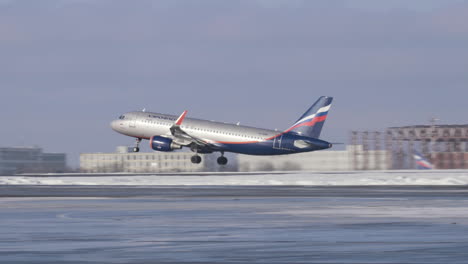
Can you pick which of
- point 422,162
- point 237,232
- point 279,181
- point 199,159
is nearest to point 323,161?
point 422,162

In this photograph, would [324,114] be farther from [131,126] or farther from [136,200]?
[136,200]

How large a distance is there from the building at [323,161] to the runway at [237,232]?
67.9 metres

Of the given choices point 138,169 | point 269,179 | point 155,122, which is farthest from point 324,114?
point 138,169

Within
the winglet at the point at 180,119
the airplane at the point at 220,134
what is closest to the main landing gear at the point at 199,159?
the airplane at the point at 220,134

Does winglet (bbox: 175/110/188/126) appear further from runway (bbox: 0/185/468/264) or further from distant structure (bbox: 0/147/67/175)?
runway (bbox: 0/185/468/264)

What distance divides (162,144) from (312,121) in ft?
53.1

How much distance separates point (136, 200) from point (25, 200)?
5990 mm

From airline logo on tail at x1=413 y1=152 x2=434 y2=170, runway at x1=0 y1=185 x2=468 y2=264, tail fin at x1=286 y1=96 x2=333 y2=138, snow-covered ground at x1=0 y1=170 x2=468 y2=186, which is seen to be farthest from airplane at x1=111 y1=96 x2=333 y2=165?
runway at x1=0 y1=185 x2=468 y2=264

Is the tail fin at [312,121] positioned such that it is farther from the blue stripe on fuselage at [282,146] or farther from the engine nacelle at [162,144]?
the engine nacelle at [162,144]

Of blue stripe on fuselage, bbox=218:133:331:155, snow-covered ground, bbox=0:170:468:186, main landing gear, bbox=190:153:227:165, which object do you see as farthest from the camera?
main landing gear, bbox=190:153:227:165

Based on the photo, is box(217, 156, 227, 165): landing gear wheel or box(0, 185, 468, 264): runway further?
box(217, 156, 227, 165): landing gear wheel

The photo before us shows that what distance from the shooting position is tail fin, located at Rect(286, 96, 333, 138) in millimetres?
97312

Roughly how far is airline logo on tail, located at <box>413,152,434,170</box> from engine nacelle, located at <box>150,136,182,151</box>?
34.0 meters

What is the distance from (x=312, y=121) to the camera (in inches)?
3846
